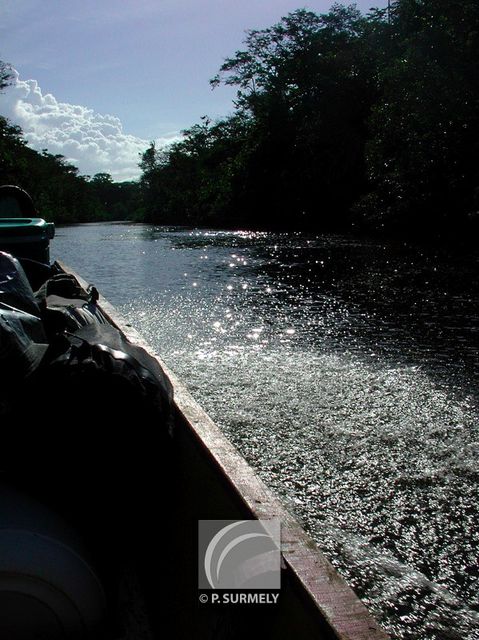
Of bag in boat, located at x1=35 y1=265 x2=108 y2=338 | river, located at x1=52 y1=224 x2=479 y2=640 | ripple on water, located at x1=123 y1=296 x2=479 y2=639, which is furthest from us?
bag in boat, located at x1=35 y1=265 x2=108 y2=338

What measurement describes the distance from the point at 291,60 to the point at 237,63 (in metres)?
8.19

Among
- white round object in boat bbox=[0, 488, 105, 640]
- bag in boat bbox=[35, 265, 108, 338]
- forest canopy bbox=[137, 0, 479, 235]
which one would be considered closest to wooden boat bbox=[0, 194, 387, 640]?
white round object in boat bbox=[0, 488, 105, 640]

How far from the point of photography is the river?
3086 mm

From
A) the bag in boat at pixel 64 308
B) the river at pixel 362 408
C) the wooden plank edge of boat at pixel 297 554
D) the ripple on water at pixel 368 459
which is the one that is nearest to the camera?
the wooden plank edge of boat at pixel 297 554

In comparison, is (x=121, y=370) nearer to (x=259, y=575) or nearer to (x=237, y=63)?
(x=259, y=575)

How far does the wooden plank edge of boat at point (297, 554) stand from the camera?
50.6 inches

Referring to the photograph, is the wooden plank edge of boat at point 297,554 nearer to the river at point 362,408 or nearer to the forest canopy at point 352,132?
the river at point 362,408

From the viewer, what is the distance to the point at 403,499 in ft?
12.2

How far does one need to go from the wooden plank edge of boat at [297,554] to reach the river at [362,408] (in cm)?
121

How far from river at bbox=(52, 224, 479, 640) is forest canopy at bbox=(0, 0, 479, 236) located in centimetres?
1105

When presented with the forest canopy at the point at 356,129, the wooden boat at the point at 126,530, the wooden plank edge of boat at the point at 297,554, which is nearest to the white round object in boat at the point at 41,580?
the wooden boat at the point at 126,530

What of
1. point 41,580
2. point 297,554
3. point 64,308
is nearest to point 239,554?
point 297,554

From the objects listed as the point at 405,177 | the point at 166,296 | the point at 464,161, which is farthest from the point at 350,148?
the point at 166,296

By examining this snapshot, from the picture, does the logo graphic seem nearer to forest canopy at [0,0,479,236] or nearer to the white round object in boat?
the white round object in boat
